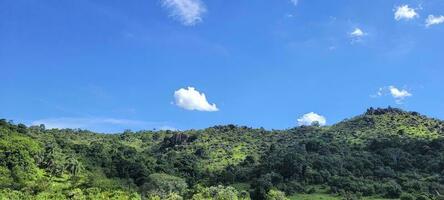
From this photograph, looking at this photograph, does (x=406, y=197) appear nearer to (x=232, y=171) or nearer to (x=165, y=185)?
(x=232, y=171)

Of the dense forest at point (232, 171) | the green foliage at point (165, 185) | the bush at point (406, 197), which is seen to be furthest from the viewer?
the green foliage at point (165, 185)

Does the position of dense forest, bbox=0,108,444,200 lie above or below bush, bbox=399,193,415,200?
above

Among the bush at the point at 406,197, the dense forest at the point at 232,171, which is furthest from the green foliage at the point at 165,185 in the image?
the bush at the point at 406,197

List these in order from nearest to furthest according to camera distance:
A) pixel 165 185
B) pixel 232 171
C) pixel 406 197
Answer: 1. pixel 406 197
2. pixel 165 185
3. pixel 232 171

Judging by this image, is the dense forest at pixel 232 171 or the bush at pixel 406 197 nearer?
the dense forest at pixel 232 171

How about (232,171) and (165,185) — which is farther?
(232,171)

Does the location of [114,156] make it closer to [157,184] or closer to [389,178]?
[157,184]

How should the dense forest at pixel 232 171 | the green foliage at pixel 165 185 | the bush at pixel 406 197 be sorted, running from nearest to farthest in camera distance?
the dense forest at pixel 232 171 < the bush at pixel 406 197 < the green foliage at pixel 165 185

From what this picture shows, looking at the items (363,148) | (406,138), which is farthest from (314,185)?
(406,138)

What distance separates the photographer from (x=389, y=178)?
15425cm

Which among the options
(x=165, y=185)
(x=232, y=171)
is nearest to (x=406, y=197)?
(x=232, y=171)

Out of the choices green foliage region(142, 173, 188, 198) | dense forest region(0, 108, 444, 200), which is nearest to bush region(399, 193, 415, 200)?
dense forest region(0, 108, 444, 200)

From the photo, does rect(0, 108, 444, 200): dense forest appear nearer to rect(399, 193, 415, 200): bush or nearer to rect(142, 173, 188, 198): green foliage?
rect(399, 193, 415, 200): bush

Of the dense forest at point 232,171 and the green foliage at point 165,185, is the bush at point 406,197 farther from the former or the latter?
the green foliage at point 165,185
